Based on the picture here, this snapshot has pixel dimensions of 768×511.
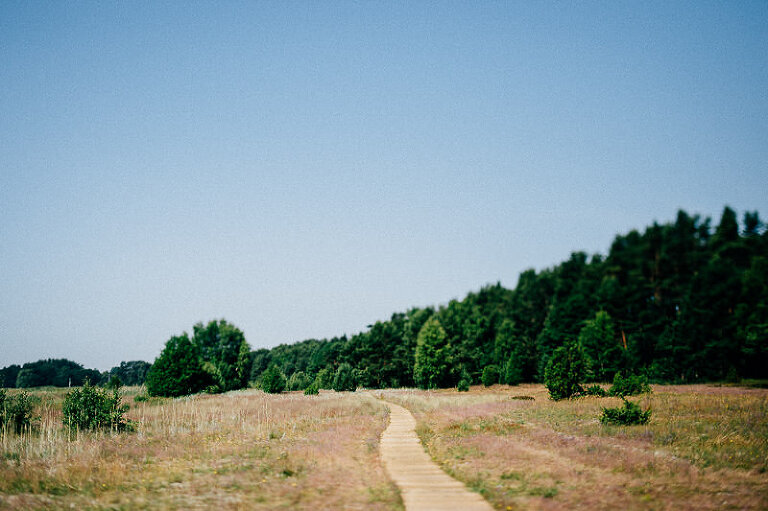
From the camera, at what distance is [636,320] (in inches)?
2388

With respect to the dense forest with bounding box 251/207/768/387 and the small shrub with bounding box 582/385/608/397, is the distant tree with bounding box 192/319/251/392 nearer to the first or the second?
the dense forest with bounding box 251/207/768/387

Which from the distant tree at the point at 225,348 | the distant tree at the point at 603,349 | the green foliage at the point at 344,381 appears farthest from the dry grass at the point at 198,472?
the distant tree at the point at 225,348

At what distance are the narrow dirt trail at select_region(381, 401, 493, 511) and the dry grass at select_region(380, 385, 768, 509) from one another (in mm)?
411

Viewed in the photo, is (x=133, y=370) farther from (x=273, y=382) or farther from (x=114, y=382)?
A: (x=114, y=382)

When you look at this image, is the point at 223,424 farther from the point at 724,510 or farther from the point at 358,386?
the point at 358,386

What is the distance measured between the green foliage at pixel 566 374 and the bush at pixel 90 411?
28414mm

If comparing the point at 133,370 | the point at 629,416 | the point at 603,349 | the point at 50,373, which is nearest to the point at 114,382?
the point at 629,416

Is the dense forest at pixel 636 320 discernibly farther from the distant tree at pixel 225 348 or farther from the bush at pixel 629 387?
the distant tree at pixel 225 348

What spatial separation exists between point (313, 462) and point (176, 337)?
5488cm

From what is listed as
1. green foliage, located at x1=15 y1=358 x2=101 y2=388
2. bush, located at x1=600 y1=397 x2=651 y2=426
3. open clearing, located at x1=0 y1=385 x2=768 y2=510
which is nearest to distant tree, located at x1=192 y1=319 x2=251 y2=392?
green foliage, located at x1=15 y1=358 x2=101 y2=388

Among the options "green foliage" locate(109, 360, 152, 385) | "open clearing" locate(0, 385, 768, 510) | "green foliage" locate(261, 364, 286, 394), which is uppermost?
"open clearing" locate(0, 385, 768, 510)

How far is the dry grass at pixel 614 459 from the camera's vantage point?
894 centimetres

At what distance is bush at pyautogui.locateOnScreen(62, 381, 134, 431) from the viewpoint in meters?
19.5

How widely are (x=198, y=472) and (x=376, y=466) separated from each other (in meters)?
4.79
